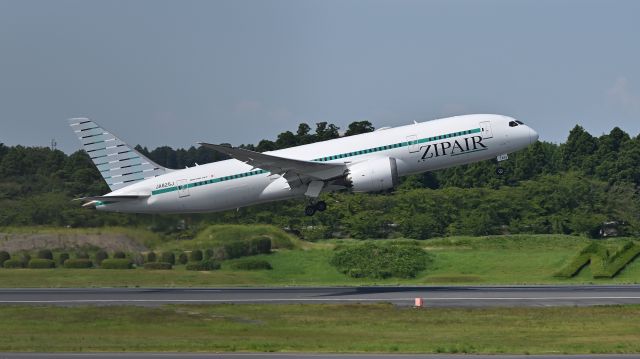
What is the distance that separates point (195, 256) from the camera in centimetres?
6288

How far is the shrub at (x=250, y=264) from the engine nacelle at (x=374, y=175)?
12.6 m

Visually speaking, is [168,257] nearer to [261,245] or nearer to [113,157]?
[261,245]

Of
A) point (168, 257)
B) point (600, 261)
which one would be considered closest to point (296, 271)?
point (168, 257)

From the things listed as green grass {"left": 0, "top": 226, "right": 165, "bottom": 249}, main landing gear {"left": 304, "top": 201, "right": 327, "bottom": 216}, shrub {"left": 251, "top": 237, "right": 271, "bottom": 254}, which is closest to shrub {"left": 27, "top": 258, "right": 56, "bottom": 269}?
green grass {"left": 0, "top": 226, "right": 165, "bottom": 249}

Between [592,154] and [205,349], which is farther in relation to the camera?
[592,154]

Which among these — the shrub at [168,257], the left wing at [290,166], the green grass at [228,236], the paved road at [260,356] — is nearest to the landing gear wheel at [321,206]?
the left wing at [290,166]

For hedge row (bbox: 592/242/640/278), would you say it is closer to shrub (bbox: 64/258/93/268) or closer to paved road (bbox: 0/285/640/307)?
paved road (bbox: 0/285/640/307)

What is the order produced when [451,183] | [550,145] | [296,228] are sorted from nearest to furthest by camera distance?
1. [296,228]
2. [451,183]
3. [550,145]

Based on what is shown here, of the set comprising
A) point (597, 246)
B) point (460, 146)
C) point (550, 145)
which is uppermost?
point (550, 145)

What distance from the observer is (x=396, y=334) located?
3866cm

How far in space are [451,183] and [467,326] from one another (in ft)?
194

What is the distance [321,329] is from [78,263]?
2813 cm

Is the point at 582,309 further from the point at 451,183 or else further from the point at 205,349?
the point at 451,183

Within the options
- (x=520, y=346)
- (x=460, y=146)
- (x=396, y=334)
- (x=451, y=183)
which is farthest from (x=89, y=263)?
(x=451, y=183)
